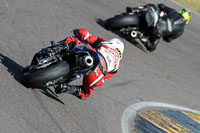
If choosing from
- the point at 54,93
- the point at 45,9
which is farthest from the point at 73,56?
the point at 45,9

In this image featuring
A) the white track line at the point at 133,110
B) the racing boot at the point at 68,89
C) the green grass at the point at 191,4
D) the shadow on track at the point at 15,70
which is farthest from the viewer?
the green grass at the point at 191,4

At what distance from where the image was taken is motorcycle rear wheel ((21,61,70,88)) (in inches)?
195

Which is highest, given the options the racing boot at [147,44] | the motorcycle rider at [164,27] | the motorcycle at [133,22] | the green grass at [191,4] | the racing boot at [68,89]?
the racing boot at [68,89]

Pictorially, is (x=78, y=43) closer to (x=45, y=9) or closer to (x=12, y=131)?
(x=12, y=131)

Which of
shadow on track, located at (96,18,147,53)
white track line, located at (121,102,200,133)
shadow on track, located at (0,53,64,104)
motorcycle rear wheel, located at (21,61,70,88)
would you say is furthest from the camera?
shadow on track, located at (96,18,147,53)

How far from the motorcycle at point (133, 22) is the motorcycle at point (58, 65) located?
4009 millimetres

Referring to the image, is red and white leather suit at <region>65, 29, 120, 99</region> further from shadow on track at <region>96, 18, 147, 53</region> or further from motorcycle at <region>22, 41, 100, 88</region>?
shadow on track at <region>96, 18, 147, 53</region>

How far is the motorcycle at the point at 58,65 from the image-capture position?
16.4 ft

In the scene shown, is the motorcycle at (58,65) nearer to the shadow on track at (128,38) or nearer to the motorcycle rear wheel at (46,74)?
the motorcycle rear wheel at (46,74)

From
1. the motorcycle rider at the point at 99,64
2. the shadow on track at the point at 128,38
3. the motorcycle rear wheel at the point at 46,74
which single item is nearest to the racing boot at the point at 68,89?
the motorcycle rider at the point at 99,64

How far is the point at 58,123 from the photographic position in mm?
5168

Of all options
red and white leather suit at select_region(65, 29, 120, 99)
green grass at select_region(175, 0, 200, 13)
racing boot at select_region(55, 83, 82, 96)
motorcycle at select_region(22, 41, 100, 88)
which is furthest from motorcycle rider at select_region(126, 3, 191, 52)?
green grass at select_region(175, 0, 200, 13)

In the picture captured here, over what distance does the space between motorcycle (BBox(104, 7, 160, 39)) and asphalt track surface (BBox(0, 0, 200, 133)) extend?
34 centimetres

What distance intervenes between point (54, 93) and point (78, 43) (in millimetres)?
947
